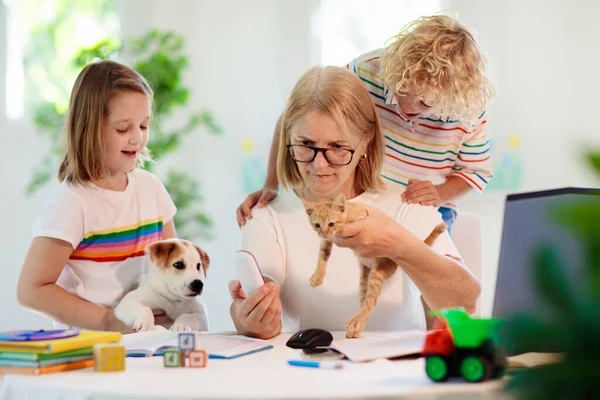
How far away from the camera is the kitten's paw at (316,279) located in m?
1.67

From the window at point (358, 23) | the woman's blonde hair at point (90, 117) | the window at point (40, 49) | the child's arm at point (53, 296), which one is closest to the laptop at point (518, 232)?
the child's arm at point (53, 296)

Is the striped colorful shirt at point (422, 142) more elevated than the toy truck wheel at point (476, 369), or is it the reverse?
the striped colorful shirt at point (422, 142)

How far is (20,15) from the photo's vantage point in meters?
4.35

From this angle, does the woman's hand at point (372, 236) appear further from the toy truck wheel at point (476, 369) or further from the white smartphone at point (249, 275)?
the toy truck wheel at point (476, 369)

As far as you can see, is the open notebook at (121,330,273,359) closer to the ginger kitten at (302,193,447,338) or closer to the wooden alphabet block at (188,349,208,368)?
the wooden alphabet block at (188,349,208,368)

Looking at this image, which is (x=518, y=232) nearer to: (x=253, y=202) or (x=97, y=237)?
(x=253, y=202)

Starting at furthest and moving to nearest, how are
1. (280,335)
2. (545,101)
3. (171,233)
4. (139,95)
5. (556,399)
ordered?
(545,101), (171,233), (139,95), (280,335), (556,399)

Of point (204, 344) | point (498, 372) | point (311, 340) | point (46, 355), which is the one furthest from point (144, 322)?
point (498, 372)

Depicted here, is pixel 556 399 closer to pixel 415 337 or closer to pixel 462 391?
pixel 462 391

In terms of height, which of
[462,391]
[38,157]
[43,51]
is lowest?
[462,391]

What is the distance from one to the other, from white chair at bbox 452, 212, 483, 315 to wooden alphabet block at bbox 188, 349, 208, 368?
118cm

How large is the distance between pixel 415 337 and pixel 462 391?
1.57ft

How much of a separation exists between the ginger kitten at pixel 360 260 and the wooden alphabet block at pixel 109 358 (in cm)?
47

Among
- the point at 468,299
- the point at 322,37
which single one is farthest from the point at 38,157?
the point at 468,299
